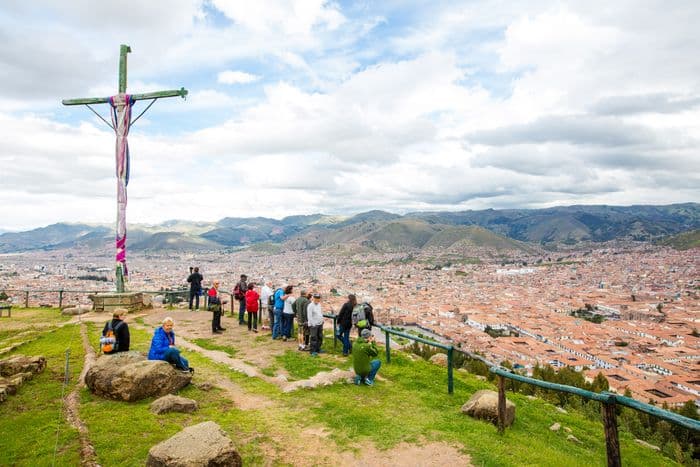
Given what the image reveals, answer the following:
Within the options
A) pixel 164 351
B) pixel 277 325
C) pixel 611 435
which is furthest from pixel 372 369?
pixel 277 325

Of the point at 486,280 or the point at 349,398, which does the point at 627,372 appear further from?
the point at 486,280

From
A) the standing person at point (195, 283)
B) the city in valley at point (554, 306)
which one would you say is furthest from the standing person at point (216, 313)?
the standing person at point (195, 283)

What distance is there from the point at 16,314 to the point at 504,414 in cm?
2302

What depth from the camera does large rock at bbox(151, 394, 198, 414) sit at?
22.8 ft

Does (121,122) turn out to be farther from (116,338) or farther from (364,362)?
(364,362)

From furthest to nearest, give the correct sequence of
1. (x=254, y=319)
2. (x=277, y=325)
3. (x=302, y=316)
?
1. (x=254, y=319)
2. (x=277, y=325)
3. (x=302, y=316)

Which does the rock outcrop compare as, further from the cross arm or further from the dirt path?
the cross arm

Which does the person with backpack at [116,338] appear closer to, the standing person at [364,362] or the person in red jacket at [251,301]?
the person in red jacket at [251,301]

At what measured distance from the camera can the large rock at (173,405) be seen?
22.8 ft

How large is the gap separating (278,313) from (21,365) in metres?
6.85

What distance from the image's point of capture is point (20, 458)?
5328 mm

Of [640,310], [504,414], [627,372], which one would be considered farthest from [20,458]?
[640,310]

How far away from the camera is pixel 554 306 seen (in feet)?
270

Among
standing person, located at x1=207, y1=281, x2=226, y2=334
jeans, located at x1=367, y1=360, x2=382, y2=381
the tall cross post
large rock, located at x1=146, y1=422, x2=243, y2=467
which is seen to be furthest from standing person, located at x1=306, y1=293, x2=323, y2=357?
the tall cross post
